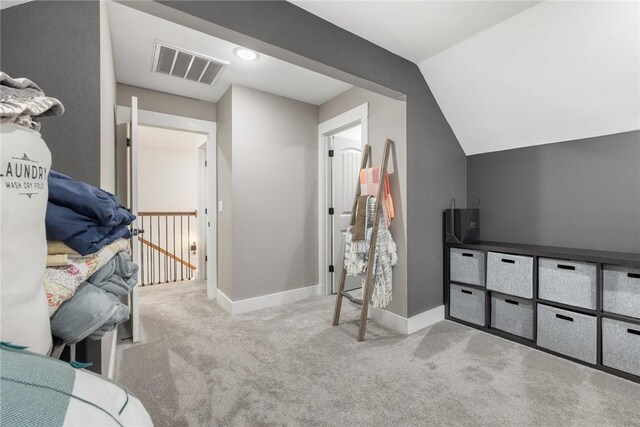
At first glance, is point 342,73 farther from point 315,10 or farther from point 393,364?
point 393,364

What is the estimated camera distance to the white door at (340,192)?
360 cm

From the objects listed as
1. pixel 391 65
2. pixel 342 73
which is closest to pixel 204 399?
pixel 342 73

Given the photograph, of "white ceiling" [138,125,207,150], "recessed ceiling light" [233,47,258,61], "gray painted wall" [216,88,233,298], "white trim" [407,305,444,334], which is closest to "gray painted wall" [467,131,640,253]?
"white trim" [407,305,444,334]

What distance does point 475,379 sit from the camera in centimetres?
180

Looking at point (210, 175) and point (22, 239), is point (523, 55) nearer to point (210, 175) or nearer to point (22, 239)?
point (22, 239)

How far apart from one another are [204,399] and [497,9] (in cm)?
299

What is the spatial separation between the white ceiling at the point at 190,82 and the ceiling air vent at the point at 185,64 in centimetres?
5

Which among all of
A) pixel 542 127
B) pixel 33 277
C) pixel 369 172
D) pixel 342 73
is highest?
pixel 342 73

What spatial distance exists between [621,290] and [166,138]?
241 inches

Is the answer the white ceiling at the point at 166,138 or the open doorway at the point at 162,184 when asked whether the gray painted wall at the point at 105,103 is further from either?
the white ceiling at the point at 166,138

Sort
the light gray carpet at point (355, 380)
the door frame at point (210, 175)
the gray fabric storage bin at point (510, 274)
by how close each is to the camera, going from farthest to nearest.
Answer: the door frame at point (210, 175), the gray fabric storage bin at point (510, 274), the light gray carpet at point (355, 380)

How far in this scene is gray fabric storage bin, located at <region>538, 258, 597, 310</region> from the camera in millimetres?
1935

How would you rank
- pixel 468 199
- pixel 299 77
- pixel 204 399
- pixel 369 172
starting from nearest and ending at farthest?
pixel 204 399 < pixel 369 172 < pixel 299 77 < pixel 468 199

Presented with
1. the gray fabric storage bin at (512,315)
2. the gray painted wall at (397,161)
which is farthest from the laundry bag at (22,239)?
the gray fabric storage bin at (512,315)
